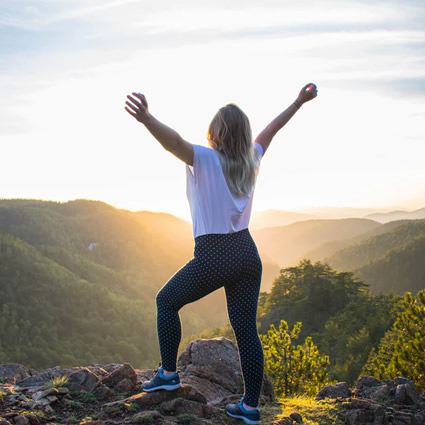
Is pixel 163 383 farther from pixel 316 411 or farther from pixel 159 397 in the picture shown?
pixel 316 411

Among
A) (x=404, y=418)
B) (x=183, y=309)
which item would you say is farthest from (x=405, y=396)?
(x=183, y=309)

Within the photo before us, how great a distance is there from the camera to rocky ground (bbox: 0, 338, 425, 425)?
13.7 ft

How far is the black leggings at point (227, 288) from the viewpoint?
3664mm

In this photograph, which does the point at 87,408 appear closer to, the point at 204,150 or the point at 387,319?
the point at 204,150

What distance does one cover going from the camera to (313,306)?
51.8 m

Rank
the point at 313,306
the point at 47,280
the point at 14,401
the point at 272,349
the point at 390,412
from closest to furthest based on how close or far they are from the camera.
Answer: the point at 14,401 < the point at 390,412 < the point at 272,349 < the point at 313,306 < the point at 47,280

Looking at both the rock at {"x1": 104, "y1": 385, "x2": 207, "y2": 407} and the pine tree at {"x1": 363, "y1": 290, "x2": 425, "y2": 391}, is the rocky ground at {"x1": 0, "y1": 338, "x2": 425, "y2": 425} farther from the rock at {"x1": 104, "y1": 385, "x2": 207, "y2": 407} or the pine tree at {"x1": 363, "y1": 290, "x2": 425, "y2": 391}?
the pine tree at {"x1": 363, "y1": 290, "x2": 425, "y2": 391}

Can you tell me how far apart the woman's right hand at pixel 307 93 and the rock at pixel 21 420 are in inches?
149

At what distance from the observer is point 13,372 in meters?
5.91

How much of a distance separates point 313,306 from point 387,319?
9.41 meters

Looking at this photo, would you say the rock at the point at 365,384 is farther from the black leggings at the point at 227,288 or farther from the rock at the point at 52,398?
the rock at the point at 52,398

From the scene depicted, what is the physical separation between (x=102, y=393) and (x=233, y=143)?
3.00 meters

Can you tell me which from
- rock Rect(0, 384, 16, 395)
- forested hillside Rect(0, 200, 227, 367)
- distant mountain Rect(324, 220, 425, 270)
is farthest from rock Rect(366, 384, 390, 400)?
distant mountain Rect(324, 220, 425, 270)

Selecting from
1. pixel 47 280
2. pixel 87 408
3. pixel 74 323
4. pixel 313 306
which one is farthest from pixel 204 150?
pixel 47 280
